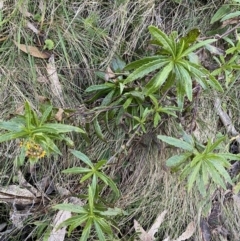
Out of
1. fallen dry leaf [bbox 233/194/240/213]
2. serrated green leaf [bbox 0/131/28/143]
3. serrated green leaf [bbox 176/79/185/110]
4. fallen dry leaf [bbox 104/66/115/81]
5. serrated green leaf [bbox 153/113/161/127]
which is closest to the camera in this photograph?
serrated green leaf [bbox 0/131/28/143]

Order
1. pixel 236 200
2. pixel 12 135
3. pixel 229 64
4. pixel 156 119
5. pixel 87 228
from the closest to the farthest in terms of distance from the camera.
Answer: pixel 12 135 → pixel 87 228 → pixel 156 119 → pixel 229 64 → pixel 236 200

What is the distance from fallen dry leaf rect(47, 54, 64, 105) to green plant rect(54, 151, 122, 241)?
0.96 ft

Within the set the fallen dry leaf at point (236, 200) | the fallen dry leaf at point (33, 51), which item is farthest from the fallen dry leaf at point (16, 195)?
the fallen dry leaf at point (236, 200)

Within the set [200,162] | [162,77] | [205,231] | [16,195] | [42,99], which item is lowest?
[205,231]

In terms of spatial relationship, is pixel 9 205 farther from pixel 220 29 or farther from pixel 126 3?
pixel 220 29

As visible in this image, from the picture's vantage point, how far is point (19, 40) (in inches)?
70.1

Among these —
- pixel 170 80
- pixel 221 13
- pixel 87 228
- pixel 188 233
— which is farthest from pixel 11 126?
pixel 221 13

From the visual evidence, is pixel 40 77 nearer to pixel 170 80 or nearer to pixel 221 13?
pixel 170 80

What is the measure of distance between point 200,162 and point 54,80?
708mm

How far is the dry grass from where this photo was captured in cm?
178

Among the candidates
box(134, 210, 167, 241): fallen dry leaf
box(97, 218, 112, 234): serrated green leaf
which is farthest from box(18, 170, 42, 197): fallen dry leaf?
box(134, 210, 167, 241): fallen dry leaf

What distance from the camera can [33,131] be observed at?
1462 mm

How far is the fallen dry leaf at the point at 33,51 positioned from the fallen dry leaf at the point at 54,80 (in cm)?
3

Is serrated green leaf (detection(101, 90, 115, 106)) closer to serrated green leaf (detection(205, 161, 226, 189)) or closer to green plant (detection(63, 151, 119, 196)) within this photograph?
green plant (detection(63, 151, 119, 196))
